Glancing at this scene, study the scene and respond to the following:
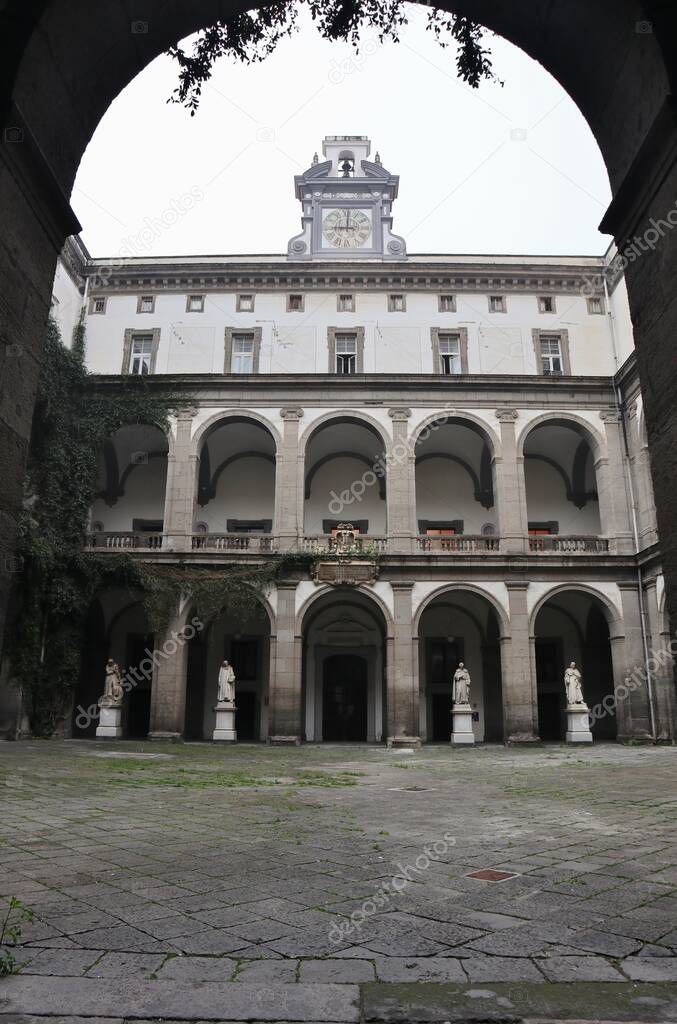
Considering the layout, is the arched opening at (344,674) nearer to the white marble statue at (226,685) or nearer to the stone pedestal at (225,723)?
the stone pedestal at (225,723)

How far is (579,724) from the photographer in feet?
75.5

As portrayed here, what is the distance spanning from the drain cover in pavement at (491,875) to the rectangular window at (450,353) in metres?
22.8

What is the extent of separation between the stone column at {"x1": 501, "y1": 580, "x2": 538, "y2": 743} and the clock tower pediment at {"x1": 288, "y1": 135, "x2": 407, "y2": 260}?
43.6ft

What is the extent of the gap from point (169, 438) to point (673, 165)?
22.2 metres

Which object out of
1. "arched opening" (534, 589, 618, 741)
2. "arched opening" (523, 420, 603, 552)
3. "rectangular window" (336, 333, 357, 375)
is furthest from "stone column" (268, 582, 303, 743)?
"arched opening" (534, 589, 618, 741)

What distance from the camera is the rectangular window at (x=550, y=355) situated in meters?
26.7

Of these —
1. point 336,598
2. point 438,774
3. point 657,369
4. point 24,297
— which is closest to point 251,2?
point 24,297

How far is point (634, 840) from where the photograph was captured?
236 inches

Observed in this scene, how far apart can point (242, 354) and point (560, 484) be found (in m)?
12.6

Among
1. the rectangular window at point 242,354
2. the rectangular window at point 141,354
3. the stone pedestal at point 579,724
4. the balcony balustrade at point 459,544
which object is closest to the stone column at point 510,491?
the balcony balustrade at point 459,544

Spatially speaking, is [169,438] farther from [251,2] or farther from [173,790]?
[251,2]

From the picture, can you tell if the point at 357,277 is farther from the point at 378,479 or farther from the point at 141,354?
the point at 141,354

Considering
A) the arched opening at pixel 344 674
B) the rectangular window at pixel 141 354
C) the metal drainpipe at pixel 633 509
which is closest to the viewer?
the metal drainpipe at pixel 633 509

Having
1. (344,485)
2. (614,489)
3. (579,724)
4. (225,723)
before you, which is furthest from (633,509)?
(225,723)
